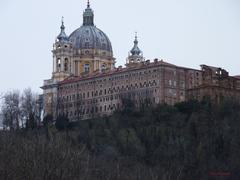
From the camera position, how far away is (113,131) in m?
93.1

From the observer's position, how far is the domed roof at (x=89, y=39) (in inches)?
5295

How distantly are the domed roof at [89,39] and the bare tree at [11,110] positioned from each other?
20.3 metres

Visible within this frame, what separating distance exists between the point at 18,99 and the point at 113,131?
23300 mm

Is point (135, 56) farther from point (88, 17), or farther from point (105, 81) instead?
point (105, 81)

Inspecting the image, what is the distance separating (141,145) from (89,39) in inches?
1933

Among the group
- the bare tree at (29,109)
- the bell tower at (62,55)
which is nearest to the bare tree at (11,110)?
the bare tree at (29,109)

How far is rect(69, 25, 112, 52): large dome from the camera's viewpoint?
441ft

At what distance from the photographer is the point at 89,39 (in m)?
135

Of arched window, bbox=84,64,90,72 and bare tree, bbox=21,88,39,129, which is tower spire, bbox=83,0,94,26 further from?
bare tree, bbox=21,88,39,129

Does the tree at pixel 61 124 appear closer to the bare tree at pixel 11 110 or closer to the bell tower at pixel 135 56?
the bare tree at pixel 11 110

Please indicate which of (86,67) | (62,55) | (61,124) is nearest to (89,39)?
(86,67)

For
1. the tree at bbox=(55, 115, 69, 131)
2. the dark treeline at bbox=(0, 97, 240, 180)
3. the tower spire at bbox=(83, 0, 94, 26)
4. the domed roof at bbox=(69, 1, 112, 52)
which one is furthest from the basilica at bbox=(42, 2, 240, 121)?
the dark treeline at bbox=(0, 97, 240, 180)

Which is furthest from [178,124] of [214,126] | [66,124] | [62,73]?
[62,73]

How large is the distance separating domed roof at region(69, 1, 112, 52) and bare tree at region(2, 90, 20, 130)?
66.5 feet
